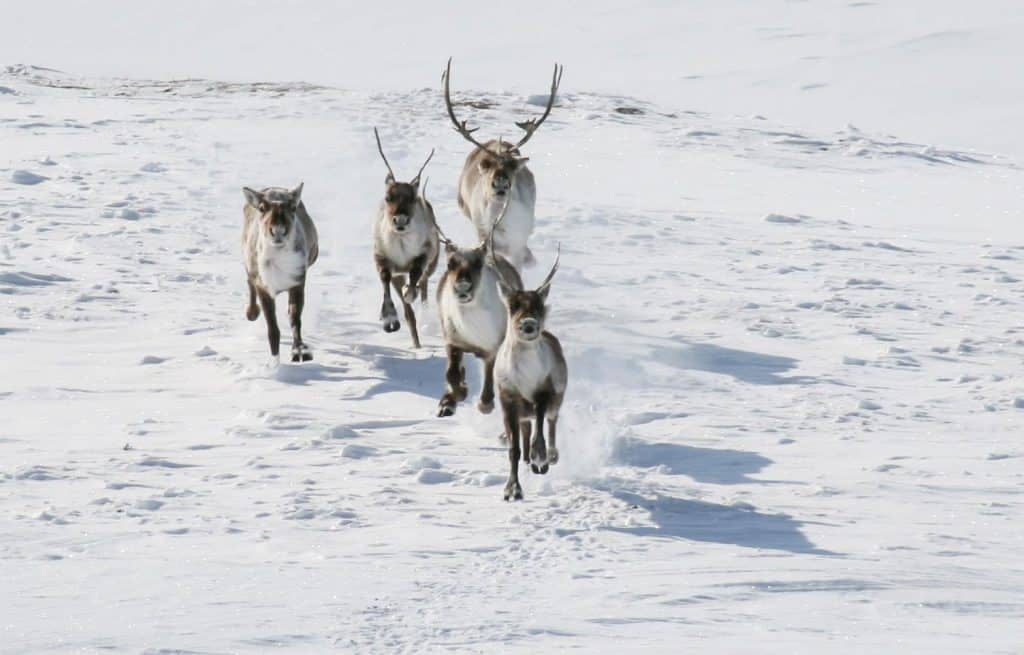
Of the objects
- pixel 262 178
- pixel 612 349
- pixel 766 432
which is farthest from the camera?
pixel 262 178

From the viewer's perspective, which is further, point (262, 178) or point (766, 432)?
point (262, 178)

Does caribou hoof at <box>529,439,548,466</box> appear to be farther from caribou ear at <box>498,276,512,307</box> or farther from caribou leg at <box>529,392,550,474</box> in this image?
caribou ear at <box>498,276,512,307</box>

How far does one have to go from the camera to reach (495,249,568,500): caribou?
10062 mm

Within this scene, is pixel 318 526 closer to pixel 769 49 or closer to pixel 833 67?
pixel 833 67

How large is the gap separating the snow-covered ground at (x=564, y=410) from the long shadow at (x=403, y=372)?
38 millimetres

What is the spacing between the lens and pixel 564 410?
39.2ft

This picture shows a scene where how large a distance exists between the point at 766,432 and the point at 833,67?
3698 centimetres

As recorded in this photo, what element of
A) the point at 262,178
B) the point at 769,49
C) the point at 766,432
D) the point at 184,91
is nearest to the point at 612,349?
the point at 766,432

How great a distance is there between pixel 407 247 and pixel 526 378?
4154 millimetres

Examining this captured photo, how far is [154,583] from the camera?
28.7ft

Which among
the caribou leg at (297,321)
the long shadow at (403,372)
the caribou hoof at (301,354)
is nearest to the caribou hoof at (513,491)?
the long shadow at (403,372)

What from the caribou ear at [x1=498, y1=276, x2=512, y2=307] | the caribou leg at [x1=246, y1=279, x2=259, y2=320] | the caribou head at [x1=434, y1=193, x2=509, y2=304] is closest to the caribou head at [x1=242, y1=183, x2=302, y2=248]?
the caribou leg at [x1=246, y1=279, x2=259, y2=320]

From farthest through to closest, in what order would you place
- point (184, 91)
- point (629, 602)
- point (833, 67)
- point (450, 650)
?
point (833, 67), point (184, 91), point (629, 602), point (450, 650)

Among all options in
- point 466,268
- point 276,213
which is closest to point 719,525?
point 466,268
